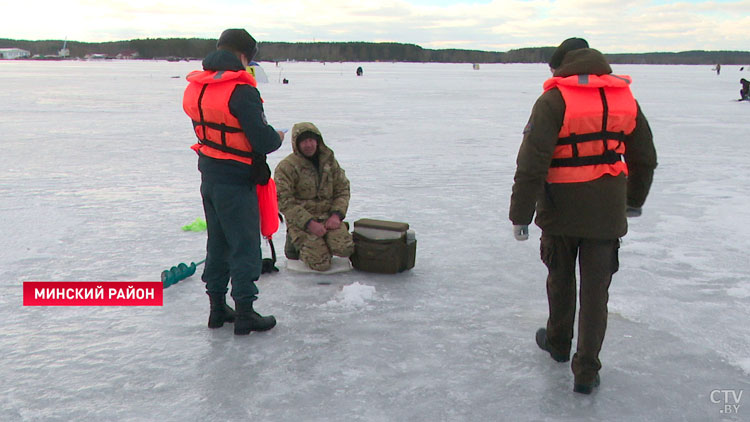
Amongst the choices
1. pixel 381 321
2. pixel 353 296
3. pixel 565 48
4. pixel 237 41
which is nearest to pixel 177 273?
pixel 353 296

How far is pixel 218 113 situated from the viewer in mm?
3486

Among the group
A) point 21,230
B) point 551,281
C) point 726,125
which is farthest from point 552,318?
point 726,125

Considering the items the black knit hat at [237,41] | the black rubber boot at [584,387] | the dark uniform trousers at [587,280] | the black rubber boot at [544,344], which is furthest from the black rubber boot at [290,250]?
the black rubber boot at [584,387]

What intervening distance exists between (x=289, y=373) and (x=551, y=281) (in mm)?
1490

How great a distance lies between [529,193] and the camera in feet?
9.83

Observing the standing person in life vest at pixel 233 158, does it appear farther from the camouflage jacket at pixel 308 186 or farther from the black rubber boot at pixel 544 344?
the black rubber boot at pixel 544 344

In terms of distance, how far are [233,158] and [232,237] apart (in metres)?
0.48

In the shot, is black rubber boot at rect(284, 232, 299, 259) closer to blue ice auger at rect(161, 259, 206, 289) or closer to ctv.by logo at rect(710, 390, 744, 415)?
blue ice auger at rect(161, 259, 206, 289)

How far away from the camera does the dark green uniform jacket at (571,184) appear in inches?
114

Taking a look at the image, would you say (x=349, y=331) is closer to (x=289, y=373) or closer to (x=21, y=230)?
(x=289, y=373)

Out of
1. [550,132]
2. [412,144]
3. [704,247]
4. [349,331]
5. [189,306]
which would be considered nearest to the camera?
[550,132]

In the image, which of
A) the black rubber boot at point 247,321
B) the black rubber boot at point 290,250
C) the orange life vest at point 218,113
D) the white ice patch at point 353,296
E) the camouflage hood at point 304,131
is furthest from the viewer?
the black rubber boot at point 290,250

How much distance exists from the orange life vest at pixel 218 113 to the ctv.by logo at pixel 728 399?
2.75 metres

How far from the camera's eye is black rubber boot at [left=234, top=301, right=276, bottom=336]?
3.84m
